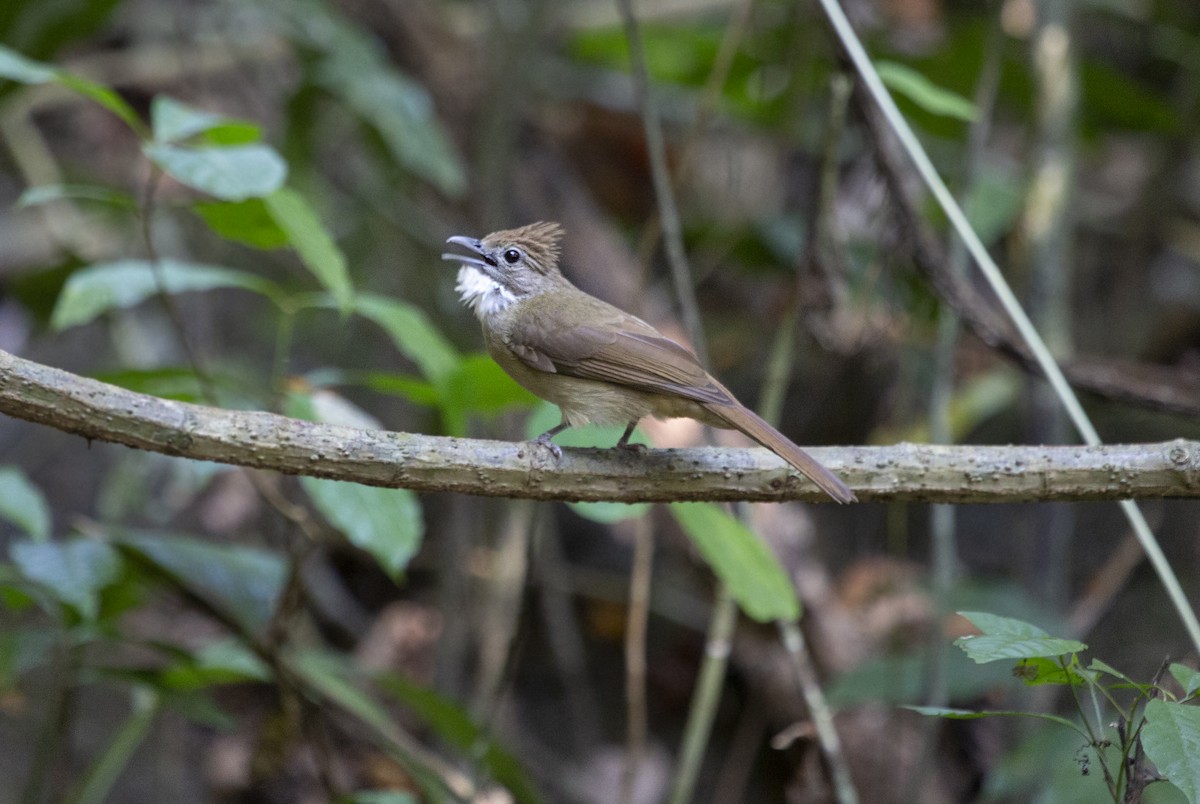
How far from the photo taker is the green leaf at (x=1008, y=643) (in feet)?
6.57

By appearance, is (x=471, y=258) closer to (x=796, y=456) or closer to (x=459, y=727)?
(x=796, y=456)

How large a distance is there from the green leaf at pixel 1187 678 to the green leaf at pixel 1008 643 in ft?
0.78

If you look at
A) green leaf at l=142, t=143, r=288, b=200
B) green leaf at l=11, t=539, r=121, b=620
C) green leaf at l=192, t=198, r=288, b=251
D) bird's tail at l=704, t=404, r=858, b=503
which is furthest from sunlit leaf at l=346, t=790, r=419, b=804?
green leaf at l=142, t=143, r=288, b=200

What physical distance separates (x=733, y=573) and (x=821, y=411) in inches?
138

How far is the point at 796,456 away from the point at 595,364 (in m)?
0.75

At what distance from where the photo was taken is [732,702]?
5.97 meters

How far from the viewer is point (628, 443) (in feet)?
10.2

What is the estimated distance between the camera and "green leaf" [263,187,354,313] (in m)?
3.05

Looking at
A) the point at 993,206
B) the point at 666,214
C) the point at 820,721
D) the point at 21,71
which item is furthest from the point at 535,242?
the point at 993,206

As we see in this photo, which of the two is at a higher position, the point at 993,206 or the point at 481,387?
the point at 993,206

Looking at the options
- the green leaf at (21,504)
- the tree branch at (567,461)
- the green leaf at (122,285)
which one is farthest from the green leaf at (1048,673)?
the green leaf at (21,504)

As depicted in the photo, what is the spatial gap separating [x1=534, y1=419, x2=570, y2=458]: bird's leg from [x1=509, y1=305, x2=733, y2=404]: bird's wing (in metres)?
0.17

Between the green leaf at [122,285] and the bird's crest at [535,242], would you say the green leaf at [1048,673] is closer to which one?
the bird's crest at [535,242]

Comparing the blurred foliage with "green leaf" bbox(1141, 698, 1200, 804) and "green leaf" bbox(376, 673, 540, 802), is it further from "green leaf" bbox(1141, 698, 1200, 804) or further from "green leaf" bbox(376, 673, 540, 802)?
"green leaf" bbox(1141, 698, 1200, 804)
